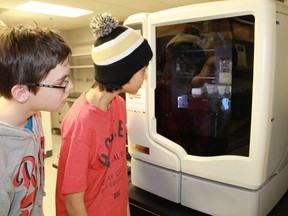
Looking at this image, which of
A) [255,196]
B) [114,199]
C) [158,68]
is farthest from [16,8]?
[255,196]

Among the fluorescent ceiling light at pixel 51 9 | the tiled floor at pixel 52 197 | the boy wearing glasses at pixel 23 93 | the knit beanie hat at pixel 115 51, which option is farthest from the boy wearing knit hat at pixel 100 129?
the fluorescent ceiling light at pixel 51 9

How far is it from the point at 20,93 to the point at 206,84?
27.8 inches

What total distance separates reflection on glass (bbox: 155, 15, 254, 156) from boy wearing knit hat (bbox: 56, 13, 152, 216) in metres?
0.19

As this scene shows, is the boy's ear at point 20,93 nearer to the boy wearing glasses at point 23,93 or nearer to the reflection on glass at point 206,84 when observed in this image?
the boy wearing glasses at point 23,93

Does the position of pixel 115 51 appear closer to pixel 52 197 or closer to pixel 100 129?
pixel 100 129

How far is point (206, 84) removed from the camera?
3.38 feet

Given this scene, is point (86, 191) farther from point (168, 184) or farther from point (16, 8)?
point (16, 8)

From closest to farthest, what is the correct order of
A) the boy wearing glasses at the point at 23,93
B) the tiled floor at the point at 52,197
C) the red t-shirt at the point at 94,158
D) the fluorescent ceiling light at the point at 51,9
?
1. the boy wearing glasses at the point at 23,93
2. the red t-shirt at the point at 94,158
3. the tiled floor at the point at 52,197
4. the fluorescent ceiling light at the point at 51,9

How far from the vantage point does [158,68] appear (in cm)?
107

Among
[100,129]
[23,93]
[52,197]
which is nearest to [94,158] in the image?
[100,129]

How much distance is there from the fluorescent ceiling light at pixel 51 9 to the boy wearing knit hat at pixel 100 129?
2.86m

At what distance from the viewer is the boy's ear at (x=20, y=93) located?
663mm

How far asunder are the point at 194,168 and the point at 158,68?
0.45 meters

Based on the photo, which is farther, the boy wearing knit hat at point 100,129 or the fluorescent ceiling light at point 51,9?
the fluorescent ceiling light at point 51,9
